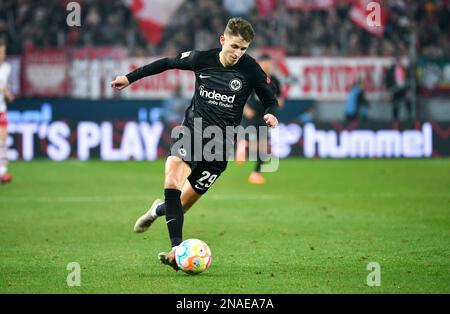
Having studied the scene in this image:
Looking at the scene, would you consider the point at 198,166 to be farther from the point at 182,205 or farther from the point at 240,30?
the point at 240,30

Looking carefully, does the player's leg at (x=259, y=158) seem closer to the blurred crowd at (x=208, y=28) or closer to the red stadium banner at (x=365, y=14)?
the red stadium banner at (x=365, y=14)

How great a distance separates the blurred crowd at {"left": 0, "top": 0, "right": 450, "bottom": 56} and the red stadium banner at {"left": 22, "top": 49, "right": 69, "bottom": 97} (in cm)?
48

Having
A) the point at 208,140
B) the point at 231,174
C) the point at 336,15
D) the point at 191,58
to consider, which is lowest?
the point at 231,174

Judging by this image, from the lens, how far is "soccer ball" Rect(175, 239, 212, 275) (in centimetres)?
772

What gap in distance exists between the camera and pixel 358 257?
8.88 m

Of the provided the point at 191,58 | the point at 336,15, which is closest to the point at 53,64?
the point at 336,15

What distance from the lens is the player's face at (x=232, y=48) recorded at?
828cm

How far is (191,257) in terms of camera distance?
304 inches

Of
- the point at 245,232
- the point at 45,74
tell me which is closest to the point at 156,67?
the point at 245,232

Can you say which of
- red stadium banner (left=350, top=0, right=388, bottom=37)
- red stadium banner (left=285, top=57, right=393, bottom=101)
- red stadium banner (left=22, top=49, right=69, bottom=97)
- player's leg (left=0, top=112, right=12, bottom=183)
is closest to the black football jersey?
player's leg (left=0, top=112, right=12, bottom=183)

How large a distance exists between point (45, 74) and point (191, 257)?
18551 mm

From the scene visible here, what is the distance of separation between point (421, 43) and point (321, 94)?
4005 millimetres
